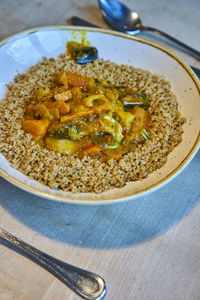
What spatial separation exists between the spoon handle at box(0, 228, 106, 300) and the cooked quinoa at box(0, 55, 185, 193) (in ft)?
1.42

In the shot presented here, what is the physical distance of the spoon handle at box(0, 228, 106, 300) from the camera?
6.15 feet

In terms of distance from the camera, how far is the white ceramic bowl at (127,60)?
7.64 ft

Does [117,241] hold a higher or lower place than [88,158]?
lower

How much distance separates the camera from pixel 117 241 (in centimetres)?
217

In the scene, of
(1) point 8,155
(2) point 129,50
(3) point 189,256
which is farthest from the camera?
(2) point 129,50

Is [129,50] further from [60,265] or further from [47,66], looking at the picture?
[60,265]

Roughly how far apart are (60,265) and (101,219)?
0.45m

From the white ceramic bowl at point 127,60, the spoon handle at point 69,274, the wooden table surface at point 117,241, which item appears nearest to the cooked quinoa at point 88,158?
the white ceramic bowl at point 127,60

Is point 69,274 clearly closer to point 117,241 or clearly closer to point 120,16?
point 117,241

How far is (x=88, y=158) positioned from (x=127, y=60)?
Result: 1.25m

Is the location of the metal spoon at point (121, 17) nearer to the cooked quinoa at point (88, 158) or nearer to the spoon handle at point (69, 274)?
the cooked quinoa at point (88, 158)

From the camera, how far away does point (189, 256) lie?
7.01ft

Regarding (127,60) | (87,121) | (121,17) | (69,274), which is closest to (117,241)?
(69,274)

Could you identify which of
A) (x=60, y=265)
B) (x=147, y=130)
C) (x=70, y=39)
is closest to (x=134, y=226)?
(x=60, y=265)
